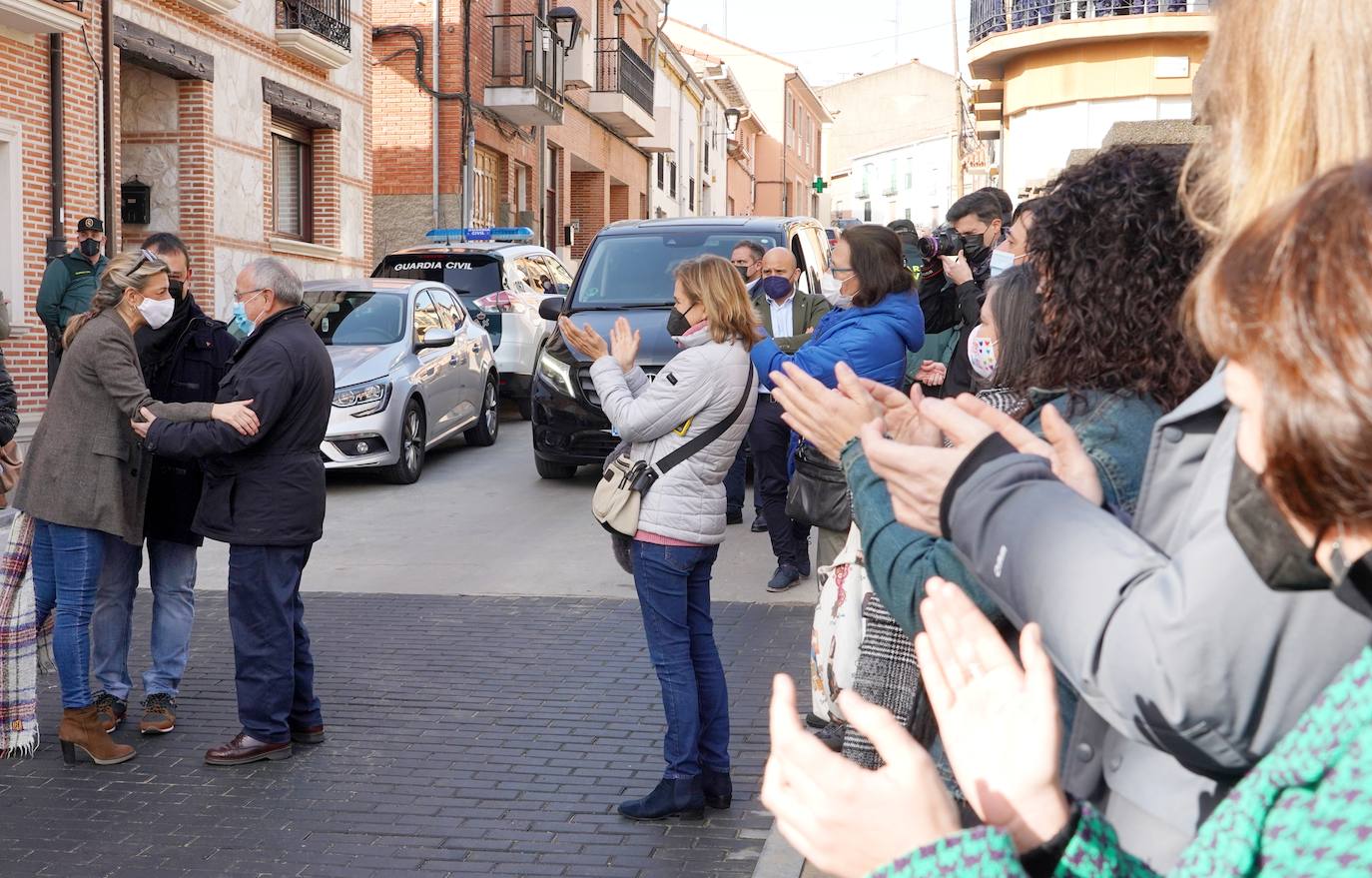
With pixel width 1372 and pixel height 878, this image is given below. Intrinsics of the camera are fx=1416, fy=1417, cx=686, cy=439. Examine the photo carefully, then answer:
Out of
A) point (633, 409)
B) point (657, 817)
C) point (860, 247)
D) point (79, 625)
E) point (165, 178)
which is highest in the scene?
point (165, 178)

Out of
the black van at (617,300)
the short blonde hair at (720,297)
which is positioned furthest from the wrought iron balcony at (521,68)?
the short blonde hair at (720,297)

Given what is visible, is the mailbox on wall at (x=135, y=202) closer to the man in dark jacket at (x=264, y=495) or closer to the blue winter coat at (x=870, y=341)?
the man in dark jacket at (x=264, y=495)

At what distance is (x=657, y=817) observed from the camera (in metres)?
4.77

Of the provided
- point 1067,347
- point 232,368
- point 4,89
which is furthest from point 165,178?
point 1067,347

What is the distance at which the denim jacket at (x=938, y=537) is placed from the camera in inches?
81.5

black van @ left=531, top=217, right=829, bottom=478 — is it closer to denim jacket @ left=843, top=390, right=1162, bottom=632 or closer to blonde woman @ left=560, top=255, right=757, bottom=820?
blonde woman @ left=560, top=255, right=757, bottom=820

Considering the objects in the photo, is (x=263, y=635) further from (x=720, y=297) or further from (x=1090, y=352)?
(x=1090, y=352)

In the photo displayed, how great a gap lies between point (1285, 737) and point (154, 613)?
5442 millimetres

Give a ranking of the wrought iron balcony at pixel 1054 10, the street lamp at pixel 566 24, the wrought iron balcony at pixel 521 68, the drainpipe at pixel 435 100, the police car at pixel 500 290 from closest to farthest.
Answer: the police car at pixel 500 290 → the drainpipe at pixel 435 100 → the wrought iron balcony at pixel 1054 10 → the wrought iron balcony at pixel 521 68 → the street lamp at pixel 566 24

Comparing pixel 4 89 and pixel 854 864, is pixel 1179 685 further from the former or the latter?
pixel 4 89

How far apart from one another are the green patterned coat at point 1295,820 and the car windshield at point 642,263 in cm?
1077

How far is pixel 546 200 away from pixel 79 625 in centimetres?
2717

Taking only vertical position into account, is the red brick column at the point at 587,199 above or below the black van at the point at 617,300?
above

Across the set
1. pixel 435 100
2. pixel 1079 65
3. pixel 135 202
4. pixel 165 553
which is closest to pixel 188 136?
pixel 135 202
